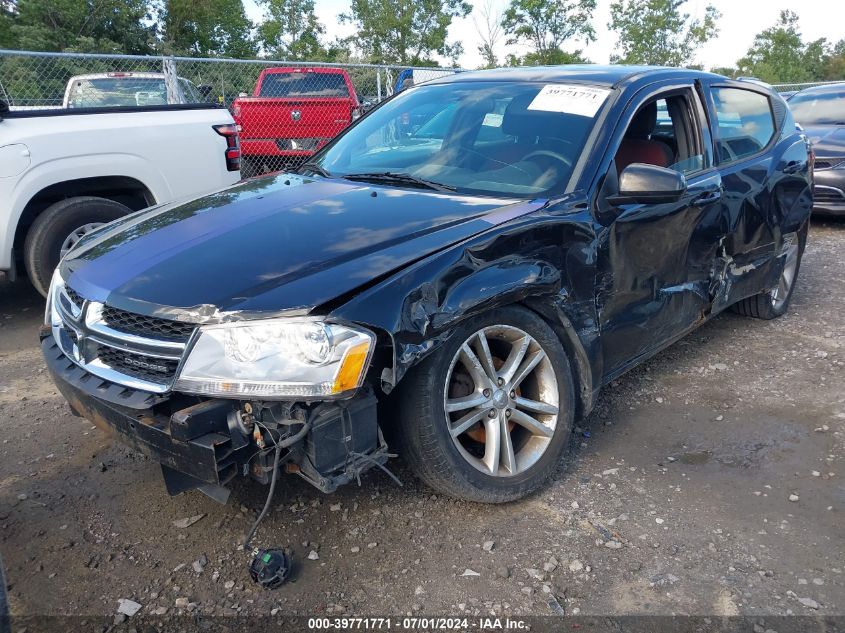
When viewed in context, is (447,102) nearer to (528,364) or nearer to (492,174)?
(492,174)

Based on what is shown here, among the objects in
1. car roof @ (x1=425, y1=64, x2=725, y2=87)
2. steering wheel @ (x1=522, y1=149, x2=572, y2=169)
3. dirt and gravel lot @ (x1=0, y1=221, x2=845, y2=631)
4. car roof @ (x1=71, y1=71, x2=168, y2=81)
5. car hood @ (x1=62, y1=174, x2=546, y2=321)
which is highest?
car roof @ (x1=71, y1=71, x2=168, y2=81)

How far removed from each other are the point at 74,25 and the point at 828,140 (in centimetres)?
2780

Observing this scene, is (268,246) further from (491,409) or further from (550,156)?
(550,156)

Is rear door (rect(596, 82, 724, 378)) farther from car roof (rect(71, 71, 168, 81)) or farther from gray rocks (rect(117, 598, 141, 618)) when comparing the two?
car roof (rect(71, 71, 168, 81))

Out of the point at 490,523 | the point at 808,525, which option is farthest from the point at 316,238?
the point at 808,525

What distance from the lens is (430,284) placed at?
2.40 meters

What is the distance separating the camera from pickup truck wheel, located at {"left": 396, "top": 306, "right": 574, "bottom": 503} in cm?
250

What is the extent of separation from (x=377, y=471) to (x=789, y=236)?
333 centimetres

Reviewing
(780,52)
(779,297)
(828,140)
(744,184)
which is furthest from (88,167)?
(780,52)

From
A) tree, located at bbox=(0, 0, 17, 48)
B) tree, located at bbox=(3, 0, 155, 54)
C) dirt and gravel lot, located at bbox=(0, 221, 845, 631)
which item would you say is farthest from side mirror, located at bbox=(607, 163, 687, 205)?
tree, located at bbox=(0, 0, 17, 48)

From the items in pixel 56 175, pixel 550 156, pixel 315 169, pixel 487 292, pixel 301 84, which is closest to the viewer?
pixel 487 292

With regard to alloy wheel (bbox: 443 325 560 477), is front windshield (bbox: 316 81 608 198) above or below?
above

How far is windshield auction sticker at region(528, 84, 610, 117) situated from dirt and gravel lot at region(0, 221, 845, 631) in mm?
1571

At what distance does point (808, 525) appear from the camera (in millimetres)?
2777
